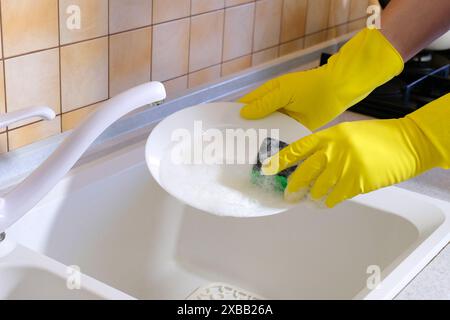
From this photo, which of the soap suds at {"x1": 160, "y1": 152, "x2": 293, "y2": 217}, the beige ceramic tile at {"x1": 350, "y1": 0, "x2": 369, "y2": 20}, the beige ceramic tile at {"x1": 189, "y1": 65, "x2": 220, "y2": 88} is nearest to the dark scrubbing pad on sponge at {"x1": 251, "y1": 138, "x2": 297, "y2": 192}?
the soap suds at {"x1": 160, "y1": 152, "x2": 293, "y2": 217}

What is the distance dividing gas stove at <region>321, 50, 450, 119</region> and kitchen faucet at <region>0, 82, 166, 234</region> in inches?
A: 32.8

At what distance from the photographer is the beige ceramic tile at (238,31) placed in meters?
1.58

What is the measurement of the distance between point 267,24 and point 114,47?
51 centimetres

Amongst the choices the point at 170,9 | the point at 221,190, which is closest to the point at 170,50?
the point at 170,9

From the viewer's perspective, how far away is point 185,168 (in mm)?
1121

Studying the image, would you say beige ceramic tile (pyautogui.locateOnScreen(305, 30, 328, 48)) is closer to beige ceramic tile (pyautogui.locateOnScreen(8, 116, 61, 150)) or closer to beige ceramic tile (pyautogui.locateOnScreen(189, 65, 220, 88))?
beige ceramic tile (pyautogui.locateOnScreen(189, 65, 220, 88))

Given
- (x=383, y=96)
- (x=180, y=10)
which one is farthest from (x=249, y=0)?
(x=383, y=96)

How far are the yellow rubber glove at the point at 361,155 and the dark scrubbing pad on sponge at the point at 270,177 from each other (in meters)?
0.02

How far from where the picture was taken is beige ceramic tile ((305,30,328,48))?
1.90 metres

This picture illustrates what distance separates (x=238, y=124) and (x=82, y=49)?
293 millimetres

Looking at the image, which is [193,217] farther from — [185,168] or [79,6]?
[79,6]

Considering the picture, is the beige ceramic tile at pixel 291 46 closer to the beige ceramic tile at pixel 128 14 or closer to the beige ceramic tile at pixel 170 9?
the beige ceramic tile at pixel 170 9

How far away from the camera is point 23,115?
975 millimetres

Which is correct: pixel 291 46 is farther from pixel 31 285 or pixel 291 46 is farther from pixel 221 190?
pixel 31 285
